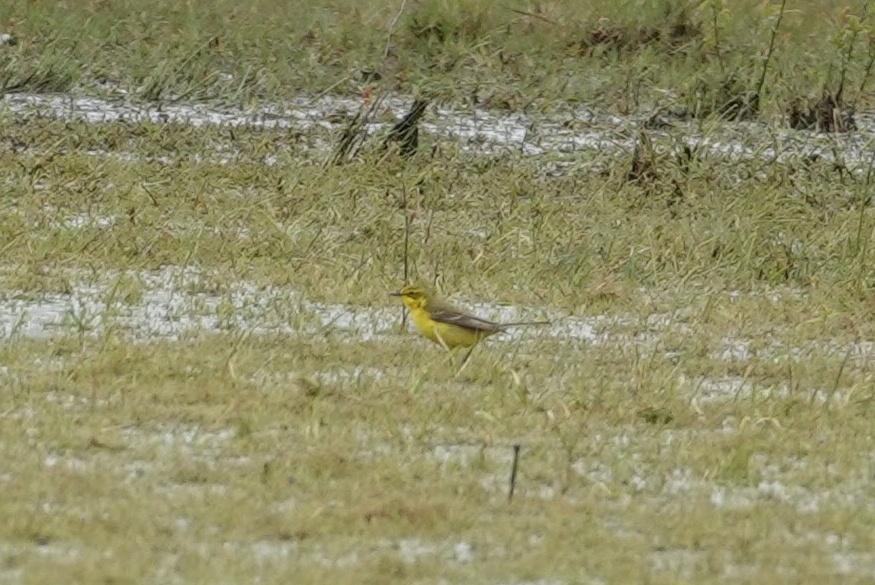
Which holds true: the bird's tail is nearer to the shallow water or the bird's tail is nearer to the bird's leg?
the bird's leg

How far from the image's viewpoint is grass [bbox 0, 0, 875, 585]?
17.2 ft

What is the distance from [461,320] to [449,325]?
0.06 meters

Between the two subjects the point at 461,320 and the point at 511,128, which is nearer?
the point at 461,320

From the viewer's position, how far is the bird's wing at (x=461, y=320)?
7.26 m

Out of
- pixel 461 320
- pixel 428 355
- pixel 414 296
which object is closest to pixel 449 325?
pixel 461 320

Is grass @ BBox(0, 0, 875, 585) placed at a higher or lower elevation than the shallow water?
higher

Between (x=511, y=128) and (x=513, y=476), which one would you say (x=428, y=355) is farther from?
(x=511, y=128)

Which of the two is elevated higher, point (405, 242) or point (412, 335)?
point (412, 335)

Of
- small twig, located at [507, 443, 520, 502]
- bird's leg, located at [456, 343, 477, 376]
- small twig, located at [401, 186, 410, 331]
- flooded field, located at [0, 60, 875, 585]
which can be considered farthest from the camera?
small twig, located at [401, 186, 410, 331]

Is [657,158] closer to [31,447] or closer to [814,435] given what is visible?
[814,435]

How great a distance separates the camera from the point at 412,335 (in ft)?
25.8

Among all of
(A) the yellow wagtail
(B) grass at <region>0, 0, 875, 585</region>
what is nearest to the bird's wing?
(A) the yellow wagtail

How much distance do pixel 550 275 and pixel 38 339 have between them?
2449mm

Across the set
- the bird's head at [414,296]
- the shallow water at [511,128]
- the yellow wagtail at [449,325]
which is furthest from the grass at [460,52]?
the yellow wagtail at [449,325]
